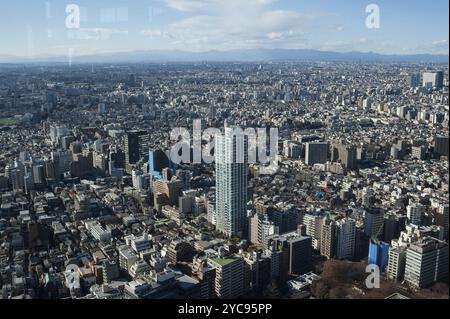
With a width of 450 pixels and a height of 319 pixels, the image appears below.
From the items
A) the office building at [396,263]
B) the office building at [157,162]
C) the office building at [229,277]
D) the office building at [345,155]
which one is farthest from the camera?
the office building at [345,155]

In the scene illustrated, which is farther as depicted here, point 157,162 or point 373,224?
point 157,162

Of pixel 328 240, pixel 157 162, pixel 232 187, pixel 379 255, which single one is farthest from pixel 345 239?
pixel 157 162

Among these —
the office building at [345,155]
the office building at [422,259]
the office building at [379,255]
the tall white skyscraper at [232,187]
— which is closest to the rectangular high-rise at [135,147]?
the tall white skyscraper at [232,187]

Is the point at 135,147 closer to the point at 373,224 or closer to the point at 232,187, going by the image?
the point at 232,187

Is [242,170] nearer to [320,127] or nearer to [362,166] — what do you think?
[362,166]

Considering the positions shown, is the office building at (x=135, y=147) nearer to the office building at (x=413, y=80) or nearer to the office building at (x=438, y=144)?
the office building at (x=438, y=144)

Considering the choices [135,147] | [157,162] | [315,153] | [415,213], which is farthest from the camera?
[315,153]

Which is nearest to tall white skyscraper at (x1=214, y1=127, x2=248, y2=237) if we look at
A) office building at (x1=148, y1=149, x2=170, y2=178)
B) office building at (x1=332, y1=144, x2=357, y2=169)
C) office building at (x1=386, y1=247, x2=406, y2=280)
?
office building at (x1=386, y1=247, x2=406, y2=280)
